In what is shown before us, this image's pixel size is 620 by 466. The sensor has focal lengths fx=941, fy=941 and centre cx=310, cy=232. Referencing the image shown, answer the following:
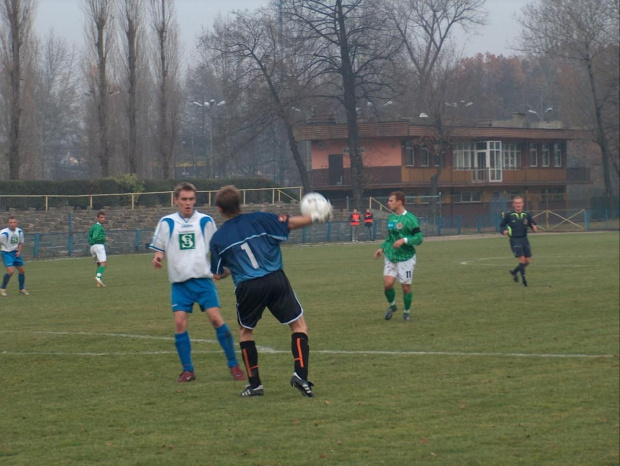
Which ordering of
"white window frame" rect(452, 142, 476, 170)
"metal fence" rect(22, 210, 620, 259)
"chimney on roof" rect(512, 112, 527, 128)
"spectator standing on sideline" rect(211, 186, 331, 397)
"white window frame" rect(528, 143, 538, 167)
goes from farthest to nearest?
"chimney on roof" rect(512, 112, 527, 128)
"white window frame" rect(528, 143, 538, 167)
"white window frame" rect(452, 142, 476, 170)
"metal fence" rect(22, 210, 620, 259)
"spectator standing on sideline" rect(211, 186, 331, 397)

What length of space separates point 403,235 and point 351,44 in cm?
4615

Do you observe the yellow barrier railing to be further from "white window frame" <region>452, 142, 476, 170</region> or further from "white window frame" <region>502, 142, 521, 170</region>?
"white window frame" <region>502, 142, 521, 170</region>

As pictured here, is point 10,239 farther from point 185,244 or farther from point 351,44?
point 351,44

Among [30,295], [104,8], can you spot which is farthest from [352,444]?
[104,8]

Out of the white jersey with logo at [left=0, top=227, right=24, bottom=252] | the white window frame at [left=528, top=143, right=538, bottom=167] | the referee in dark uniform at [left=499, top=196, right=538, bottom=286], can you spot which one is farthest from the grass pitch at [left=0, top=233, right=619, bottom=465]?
the white window frame at [left=528, top=143, right=538, bottom=167]

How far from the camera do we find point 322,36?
58.2 meters

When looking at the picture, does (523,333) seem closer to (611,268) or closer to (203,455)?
(203,455)

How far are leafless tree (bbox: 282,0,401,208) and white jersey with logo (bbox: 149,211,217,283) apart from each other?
48.9 meters

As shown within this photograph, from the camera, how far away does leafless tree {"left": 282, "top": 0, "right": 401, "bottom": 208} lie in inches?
2292

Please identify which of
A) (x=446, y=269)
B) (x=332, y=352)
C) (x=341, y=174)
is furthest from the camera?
(x=341, y=174)

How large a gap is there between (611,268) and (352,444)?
19.9 meters

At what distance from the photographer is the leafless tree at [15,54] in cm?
4906

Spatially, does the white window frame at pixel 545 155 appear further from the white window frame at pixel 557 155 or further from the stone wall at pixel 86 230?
the stone wall at pixel 86 230

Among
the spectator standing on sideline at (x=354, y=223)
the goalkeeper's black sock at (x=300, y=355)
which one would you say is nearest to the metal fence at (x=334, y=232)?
the spectator standing on sideline at (x=354, y=223)
